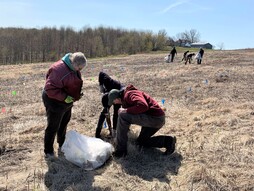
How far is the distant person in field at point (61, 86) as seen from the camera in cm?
408

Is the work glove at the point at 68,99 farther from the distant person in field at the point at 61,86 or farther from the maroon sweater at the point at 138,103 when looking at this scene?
the maroon sweater at the point at 138,103

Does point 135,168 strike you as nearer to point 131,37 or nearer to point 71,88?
point 71,88

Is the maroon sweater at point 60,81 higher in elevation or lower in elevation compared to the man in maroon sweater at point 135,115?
higher

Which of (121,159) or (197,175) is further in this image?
(121,159)

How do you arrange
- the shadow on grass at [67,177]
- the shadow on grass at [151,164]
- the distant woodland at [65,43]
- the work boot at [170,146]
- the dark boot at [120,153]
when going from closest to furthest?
the shadow on grass at [67,177] < the shadow on grass at [151,164] < the dark boot at [120,153] < the work boot at [170,146] < the distant woodland at [65,43]

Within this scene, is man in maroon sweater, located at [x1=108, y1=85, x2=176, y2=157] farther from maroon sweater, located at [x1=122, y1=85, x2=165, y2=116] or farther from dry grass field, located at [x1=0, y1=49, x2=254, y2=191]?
dry grass field, located at [x1=0, y1=49, x2=254, y2=191]

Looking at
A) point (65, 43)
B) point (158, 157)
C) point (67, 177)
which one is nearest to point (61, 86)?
point (67, 177)

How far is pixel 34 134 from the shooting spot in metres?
5.68

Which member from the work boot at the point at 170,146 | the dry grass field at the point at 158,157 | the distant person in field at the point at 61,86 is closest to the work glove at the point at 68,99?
the distant person in field at the point at 61,86

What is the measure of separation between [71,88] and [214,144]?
266cm

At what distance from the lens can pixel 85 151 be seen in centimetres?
422

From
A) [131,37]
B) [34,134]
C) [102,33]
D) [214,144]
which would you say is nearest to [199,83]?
[214,144]

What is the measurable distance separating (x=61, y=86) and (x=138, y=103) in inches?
45.9

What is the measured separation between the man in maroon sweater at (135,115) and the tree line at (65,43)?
190ft
